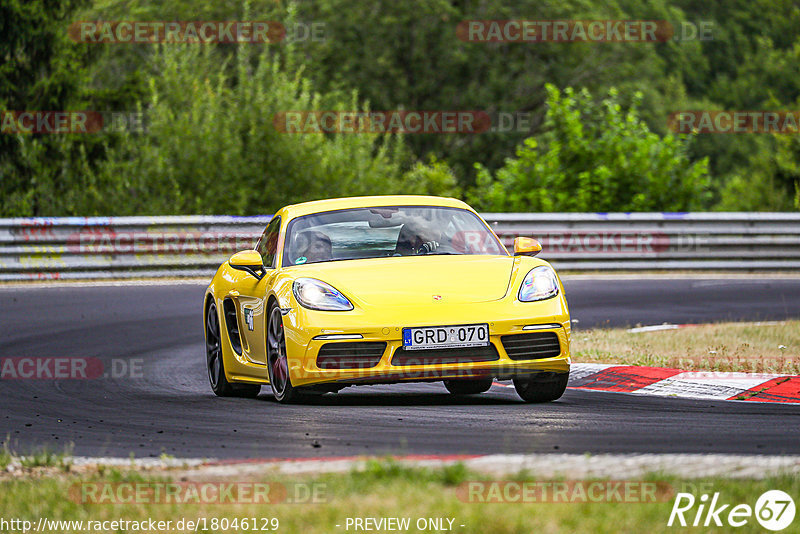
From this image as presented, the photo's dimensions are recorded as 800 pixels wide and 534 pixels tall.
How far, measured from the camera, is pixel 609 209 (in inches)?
1028

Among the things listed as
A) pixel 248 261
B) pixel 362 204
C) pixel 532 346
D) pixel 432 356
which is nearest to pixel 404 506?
pixel 432 356

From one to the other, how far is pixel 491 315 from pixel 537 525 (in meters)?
3.87

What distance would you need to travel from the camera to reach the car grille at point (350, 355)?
8164 mm

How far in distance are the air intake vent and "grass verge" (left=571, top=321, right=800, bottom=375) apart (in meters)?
2.85

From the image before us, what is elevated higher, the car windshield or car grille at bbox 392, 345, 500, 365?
the car windshield

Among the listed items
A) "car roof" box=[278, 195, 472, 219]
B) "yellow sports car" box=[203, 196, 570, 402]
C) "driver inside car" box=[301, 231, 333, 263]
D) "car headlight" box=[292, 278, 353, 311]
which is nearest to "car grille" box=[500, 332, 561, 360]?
"yellow sports car" box=[203, 196, 570, 402]

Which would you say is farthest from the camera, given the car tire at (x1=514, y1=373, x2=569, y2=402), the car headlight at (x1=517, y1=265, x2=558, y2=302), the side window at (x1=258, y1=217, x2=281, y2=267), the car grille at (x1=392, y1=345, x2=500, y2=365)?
the side window at (x1=258, y1=217, x2=281, y2=267)

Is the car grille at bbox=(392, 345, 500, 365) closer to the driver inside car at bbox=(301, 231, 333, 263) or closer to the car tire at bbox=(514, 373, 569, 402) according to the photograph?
the car tire at bbox=(514, 373, 569, 402)

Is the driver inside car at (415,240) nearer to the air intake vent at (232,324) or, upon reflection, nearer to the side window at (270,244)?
the side window at (270,244)

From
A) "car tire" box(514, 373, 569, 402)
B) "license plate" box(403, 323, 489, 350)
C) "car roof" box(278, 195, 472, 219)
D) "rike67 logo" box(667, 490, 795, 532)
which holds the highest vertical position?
"car roof" box(278, 195, 472, 219)

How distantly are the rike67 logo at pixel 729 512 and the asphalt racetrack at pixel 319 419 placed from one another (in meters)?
1.41

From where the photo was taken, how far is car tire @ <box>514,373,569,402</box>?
28.4 feet

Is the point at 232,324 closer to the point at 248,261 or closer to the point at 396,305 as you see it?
the point at 248,261

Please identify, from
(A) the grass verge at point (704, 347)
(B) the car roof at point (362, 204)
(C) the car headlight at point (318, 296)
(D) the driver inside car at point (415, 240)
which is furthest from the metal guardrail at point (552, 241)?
(C) the car headlight at point (318, 296)
